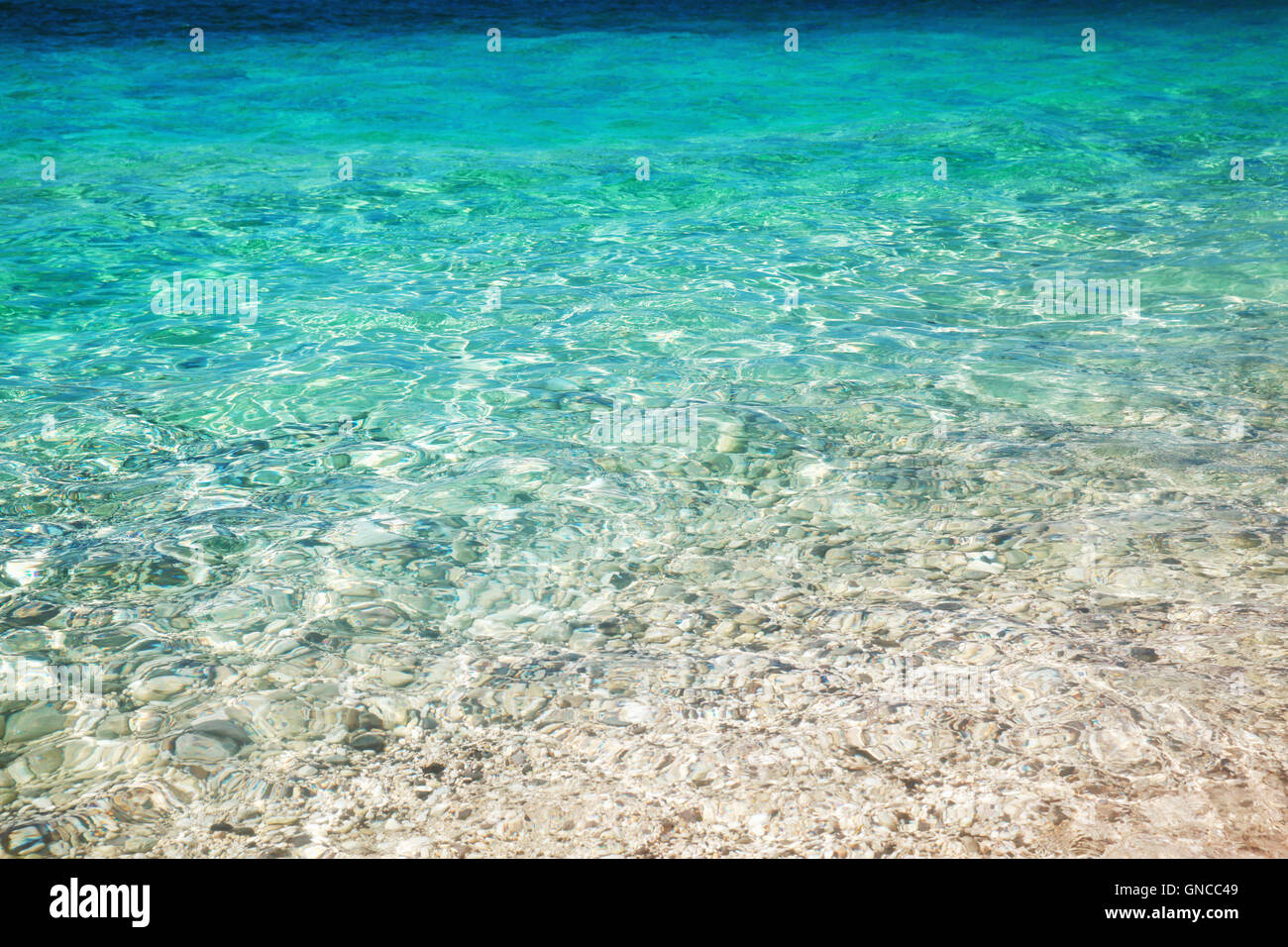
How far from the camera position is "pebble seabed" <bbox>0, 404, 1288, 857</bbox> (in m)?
2.58

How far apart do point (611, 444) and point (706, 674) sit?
190 cm

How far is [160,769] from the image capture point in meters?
2.83

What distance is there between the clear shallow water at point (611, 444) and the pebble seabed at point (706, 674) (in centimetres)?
2

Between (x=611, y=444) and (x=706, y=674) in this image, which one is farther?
(x=611, y=444)

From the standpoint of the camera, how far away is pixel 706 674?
3.19m

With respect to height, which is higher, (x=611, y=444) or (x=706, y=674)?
(x=611, y=444)

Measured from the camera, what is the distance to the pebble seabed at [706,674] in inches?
102

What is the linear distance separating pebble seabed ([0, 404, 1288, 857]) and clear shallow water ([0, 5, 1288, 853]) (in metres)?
0.02

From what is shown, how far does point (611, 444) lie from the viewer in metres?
4.89

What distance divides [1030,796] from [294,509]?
3063mm

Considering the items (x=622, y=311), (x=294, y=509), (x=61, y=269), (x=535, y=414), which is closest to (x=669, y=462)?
(x=535, y=414)

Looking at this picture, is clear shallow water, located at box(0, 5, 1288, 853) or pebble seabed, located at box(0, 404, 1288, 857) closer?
pebble seabed, located at box(0, 404, 1288, 857)
